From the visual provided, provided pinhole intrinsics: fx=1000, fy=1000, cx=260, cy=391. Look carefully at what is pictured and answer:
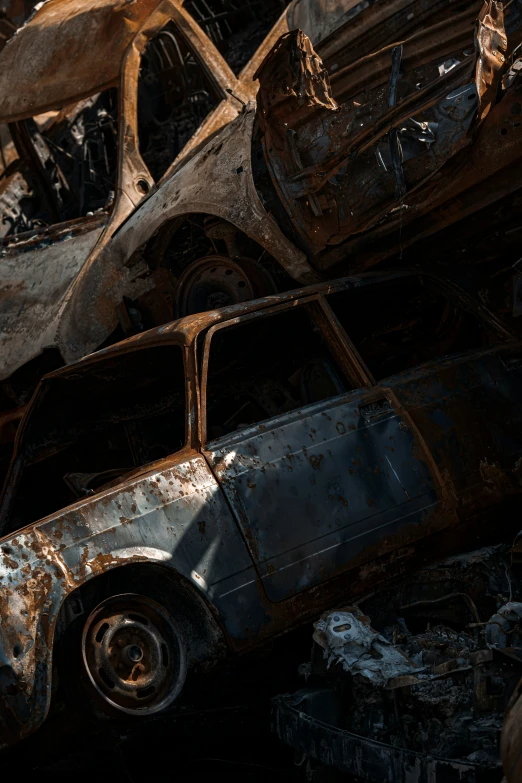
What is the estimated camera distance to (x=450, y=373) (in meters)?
5.01

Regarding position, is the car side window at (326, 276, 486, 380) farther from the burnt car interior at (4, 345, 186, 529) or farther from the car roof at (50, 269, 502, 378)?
the burnt car interior at (4, 345, 186, 529)

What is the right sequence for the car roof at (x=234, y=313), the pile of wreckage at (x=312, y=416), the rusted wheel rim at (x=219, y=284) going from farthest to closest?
the rusted wheel rim at (x=219, y=284) → the car roof at (x=234, y=313) → the pile of wreckage at (x=312, y=416)

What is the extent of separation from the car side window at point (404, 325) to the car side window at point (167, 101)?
474cm

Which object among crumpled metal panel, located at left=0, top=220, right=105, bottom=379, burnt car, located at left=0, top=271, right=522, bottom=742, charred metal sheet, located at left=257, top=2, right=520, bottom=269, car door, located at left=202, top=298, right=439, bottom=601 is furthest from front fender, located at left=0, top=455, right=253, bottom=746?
crumpled metal panel, located at left=0, top=220, right=105, bottom=379

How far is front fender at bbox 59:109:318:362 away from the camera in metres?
6.01

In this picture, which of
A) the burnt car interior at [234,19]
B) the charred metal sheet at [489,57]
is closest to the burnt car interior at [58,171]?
the burnt car interior at [234,19]

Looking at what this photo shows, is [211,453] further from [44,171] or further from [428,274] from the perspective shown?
[44,171]

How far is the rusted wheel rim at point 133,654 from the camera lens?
12.4ft

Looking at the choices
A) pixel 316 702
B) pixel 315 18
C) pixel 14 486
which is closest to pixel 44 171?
pixel 315 18

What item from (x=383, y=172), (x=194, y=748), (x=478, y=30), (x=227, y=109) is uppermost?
(x=227, y=109)

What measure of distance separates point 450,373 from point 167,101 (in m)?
6.72

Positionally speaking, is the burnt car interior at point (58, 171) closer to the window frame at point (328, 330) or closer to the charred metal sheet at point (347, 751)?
the window frame at point (328, 330)

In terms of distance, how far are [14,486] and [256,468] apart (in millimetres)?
1699

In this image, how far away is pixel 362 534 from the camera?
4.39 metres
